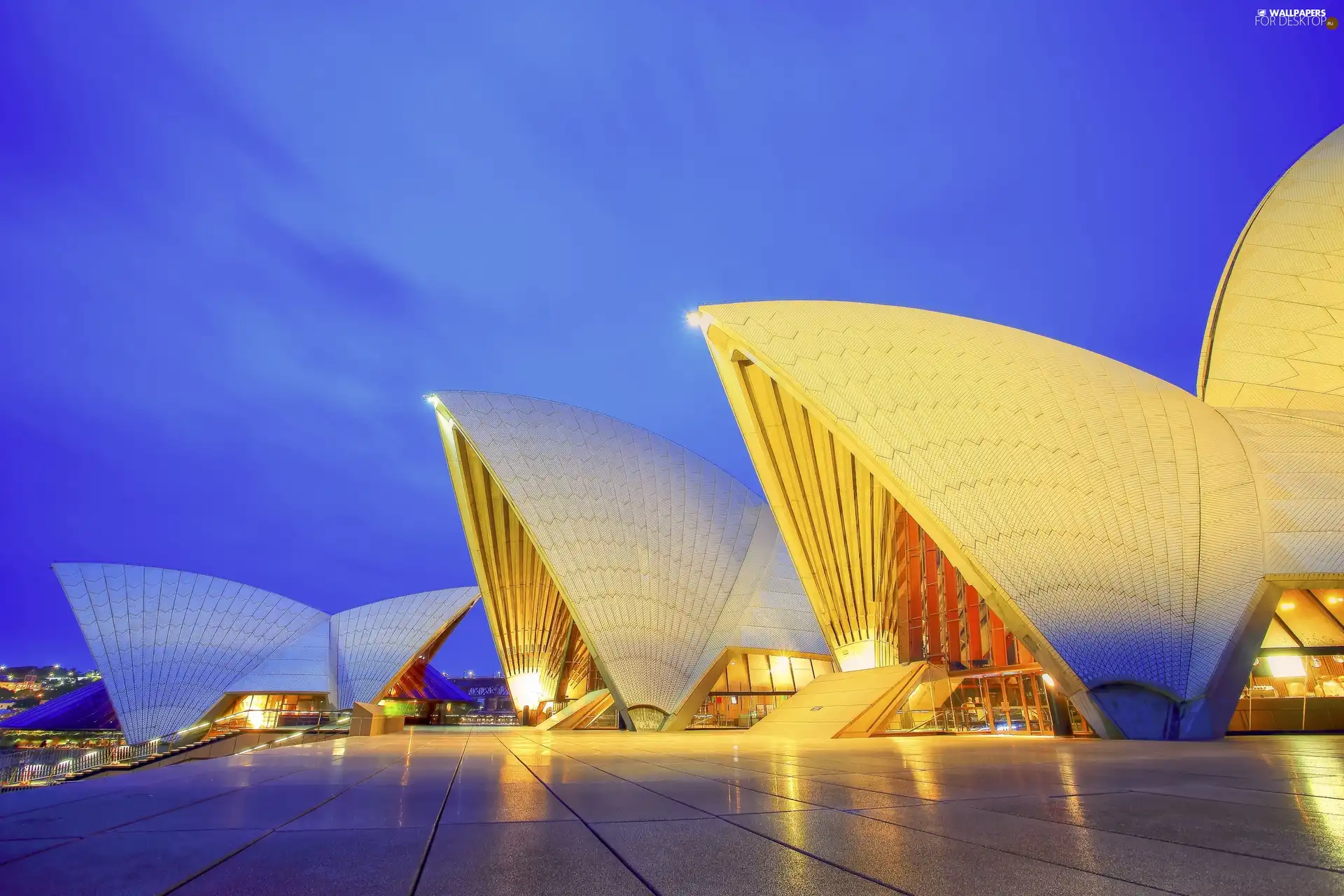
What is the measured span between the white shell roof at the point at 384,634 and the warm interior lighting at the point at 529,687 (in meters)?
6.88

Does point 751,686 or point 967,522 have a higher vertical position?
point 967,522

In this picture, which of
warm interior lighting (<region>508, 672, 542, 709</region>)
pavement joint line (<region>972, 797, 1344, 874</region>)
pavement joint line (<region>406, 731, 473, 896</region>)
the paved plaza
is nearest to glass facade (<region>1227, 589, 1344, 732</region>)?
the paved plaza

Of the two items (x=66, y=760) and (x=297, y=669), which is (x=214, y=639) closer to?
(x=297, y=669)

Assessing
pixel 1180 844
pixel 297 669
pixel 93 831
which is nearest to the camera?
pixel 1180 844

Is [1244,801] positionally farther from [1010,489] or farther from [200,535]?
[200,535]

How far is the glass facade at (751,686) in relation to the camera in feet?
84.7

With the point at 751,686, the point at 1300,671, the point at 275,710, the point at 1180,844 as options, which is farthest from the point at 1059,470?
the point at 275,710

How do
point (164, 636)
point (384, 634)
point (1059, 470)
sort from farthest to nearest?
1. point (384, 634)
2. point (164, 636)
3. point (1059, 470)

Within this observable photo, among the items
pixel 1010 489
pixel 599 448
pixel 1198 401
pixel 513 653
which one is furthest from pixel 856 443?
pixel 513 653

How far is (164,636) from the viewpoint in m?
36.9

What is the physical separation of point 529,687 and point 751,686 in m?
13.5

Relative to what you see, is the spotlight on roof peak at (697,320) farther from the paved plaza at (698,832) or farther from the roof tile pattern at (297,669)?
the roof tile pattern at (297,669)

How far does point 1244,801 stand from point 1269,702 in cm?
1230

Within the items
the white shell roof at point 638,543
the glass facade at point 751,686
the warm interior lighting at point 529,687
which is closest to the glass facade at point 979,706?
the glass facade at point 751,686
